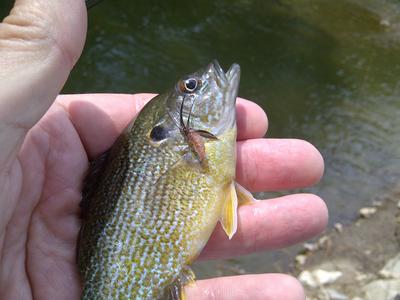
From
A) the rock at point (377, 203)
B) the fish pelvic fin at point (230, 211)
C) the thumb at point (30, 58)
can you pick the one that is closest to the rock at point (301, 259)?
the rock at point (377, 203)

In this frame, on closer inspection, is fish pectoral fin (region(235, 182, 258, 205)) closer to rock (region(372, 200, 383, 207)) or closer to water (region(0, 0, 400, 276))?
water (region(0, 0, 400, 276))

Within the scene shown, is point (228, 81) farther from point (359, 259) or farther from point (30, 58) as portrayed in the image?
point (359, 259)

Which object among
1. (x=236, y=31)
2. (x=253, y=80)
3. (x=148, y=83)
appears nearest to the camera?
(x=148, y=83)

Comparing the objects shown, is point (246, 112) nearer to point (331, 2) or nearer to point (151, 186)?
point (151, 186)

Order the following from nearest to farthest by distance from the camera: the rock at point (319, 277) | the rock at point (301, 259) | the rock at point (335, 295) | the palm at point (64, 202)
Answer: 1. the palm at point (64, 202)
2. the rock at point (335, 295)
3. the rock at point (319, 277)
4. the rock at point (301, 259)

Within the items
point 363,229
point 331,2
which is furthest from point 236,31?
point 363,229

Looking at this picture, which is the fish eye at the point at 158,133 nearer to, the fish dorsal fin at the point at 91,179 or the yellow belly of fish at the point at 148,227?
the yellow belly of fish at the point at 148,227

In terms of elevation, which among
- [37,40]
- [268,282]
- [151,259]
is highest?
[37,40]
